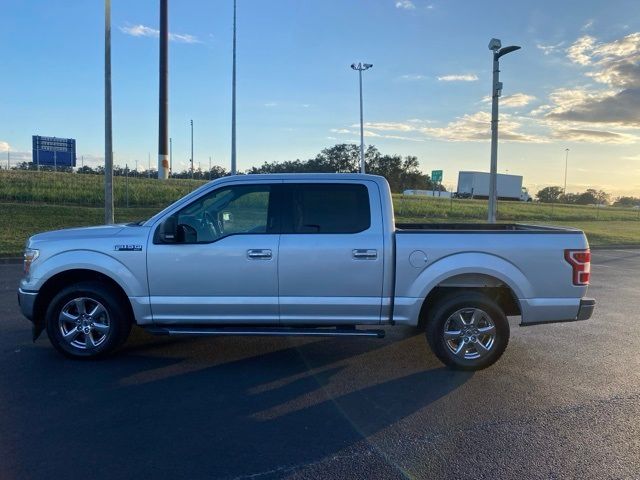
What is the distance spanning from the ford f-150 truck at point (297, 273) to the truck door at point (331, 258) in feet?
0.04

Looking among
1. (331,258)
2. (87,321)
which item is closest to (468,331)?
(331,258)

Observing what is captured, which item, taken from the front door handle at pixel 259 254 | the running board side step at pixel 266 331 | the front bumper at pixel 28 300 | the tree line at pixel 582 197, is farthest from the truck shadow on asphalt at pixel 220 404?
the tree line at pixel 582 197

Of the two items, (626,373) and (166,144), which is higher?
(166,144)

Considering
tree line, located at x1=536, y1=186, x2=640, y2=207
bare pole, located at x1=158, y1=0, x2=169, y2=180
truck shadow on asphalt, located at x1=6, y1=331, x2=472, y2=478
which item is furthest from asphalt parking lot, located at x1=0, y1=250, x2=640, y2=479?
tree line, located at x1=536, y1=186, x2=640, y2=207

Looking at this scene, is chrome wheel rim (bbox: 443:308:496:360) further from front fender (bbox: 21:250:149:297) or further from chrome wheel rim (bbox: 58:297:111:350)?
Answer: chrome wheel rim (bbox: 58:297:111:350)

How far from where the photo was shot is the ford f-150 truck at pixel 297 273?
17.2 ft

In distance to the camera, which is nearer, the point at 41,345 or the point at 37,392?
the point at 37,392

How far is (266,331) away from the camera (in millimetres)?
5285

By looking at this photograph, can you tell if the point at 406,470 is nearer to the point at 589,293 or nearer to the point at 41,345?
the point at 41,345

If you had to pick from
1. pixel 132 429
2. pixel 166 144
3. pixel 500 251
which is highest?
pixel 166 144

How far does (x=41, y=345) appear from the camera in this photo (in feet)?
19.7

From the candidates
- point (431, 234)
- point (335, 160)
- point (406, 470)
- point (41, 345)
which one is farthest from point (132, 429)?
point (335, 160)

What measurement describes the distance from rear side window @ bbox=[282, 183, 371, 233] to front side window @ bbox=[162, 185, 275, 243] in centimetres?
23

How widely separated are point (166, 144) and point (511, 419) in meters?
47.1
